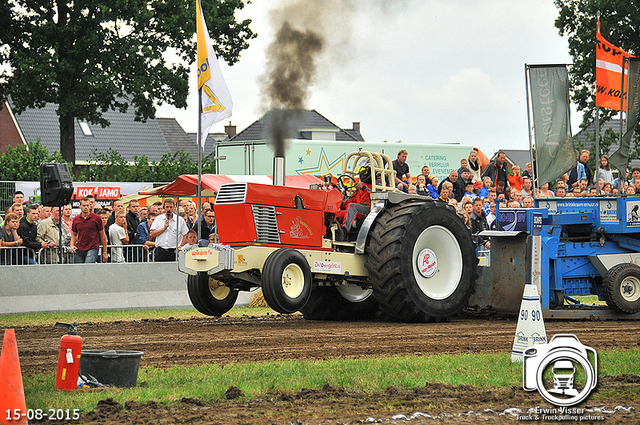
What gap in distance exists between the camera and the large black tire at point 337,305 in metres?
11.9

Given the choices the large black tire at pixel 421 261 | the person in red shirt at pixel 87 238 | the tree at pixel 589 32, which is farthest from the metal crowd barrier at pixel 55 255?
the tree at pixel 589 32

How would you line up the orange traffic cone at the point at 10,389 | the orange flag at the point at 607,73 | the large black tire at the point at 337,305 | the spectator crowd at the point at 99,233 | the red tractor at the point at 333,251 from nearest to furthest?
1. the orange traffic cone at the point at 10,389
2. the red tractor at the point at 333,251
3. the large black tire at the point at 337,305
4. the spectator crowd at the point at 99,233
5. the orange flag at the point at 607,73

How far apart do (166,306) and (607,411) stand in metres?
10.4

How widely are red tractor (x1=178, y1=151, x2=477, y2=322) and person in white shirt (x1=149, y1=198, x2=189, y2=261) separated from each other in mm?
5004

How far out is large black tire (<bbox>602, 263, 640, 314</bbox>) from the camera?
36.0 ft

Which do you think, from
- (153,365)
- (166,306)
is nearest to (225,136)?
(166,306)

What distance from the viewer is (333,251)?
34.6ft

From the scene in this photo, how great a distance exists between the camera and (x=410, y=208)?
10859mm

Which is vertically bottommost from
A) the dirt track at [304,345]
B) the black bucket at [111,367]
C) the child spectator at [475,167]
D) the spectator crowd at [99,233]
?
the dirt track at [304,345]

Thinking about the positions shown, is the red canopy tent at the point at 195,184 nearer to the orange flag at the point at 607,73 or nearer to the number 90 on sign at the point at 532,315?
the orange flag at the point at 607,73

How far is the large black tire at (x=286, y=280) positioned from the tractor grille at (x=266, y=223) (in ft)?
1.22

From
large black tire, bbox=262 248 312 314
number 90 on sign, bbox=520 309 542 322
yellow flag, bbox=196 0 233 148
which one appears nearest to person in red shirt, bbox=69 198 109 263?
yellow flag, bbox=196 0 233 148

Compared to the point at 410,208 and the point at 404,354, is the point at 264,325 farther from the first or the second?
the point at 404,354

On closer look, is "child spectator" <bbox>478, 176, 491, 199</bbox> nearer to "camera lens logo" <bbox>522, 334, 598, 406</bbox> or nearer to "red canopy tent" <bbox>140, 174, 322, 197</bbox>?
"red canopy tent" <bbox>140, 174, 322, 197</bbox>
